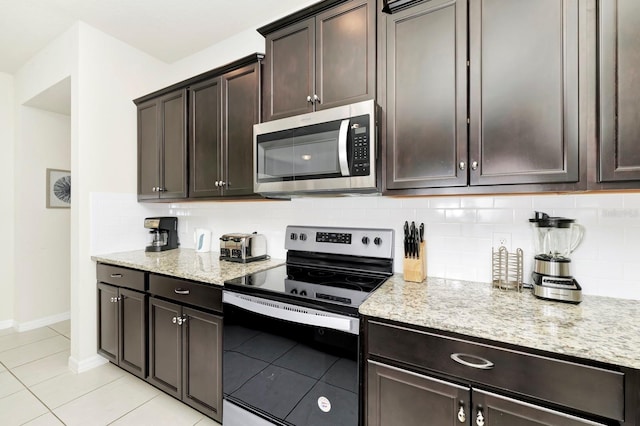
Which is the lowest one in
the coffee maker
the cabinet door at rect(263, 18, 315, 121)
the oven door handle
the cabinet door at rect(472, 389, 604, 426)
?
the cabinet door at rect(472, 389, 604, 426)

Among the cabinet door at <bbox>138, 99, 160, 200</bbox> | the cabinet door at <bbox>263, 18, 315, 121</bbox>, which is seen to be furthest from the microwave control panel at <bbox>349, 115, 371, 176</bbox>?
the cabinet door at <bbox>138, 99, 160, 200</bbox>

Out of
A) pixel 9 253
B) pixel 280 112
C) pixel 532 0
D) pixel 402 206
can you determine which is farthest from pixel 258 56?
pixel 9 253

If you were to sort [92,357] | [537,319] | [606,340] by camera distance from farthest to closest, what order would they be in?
[92,357] < [537,319] < [606,340]

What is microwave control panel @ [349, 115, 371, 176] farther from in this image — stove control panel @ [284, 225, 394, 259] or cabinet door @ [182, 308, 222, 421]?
cabinet door @ [182, 308, 222, 421]

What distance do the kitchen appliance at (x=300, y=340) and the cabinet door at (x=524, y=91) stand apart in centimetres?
75

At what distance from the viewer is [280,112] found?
1.81m

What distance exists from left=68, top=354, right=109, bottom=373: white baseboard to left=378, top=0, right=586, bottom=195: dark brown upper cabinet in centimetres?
279

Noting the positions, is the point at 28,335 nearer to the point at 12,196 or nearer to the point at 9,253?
the point at 9,253

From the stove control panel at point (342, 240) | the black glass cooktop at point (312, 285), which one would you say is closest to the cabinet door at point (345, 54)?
the stove control panel at point (342, 240)

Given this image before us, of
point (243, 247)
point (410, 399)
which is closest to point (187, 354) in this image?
point (243, 247)

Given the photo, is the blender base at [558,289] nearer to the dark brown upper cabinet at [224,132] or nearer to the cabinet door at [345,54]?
the cabinet door at [345,54]

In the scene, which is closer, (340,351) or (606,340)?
(606,340)

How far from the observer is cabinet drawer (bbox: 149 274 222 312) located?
1.65 m

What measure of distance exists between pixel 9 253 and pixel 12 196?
0.64 meters
